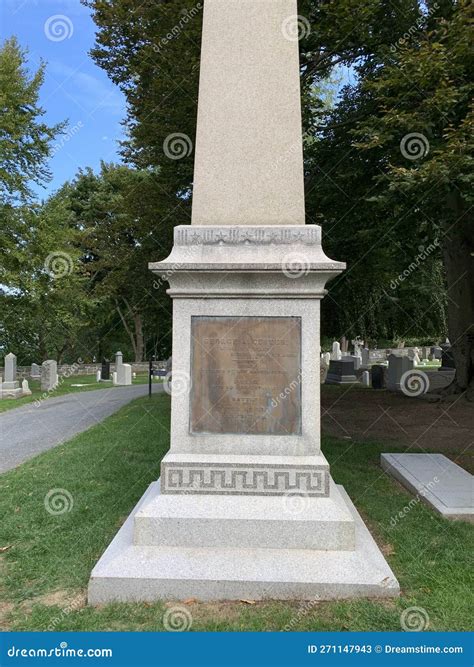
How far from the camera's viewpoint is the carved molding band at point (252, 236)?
4344mm

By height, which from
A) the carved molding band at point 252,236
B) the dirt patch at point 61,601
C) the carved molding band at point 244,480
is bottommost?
the dirt patch at point 61,601

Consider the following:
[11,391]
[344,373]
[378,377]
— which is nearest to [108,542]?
[378,377]

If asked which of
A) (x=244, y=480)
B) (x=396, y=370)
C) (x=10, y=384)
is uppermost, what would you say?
(x=396, y=370)

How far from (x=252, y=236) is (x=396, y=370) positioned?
16042mm

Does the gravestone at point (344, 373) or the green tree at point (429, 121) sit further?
the gravestone at point (344, 373)

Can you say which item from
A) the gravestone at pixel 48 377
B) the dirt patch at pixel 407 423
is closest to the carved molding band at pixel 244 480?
the dirt patch at pixel 407 423

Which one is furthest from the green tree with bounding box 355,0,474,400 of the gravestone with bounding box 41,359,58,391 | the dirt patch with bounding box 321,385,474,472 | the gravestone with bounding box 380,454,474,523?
the gravestone with bounding box 41,359,58,391

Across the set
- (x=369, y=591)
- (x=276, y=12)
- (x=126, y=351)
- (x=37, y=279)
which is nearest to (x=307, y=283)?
(x=369, y=591)

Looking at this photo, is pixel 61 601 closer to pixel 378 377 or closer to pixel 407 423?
pixel 407 423

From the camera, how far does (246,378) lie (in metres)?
4.31

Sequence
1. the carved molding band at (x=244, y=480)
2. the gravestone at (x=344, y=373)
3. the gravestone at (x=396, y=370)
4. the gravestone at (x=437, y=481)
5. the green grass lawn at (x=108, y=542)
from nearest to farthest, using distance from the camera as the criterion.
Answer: the green grass lawn at (x=108, y=542) → the carved molding band at (x=244, y=480) → the gravestone at (x=437, y=481) → the gravestone at (x=396, y=370) → the gravestone at (x=344, y=373)

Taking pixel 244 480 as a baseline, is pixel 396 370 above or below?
above

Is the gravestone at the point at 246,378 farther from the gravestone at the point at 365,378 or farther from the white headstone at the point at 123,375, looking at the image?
the white headstone at the point at 123,375

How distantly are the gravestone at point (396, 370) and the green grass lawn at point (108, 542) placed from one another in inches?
456
